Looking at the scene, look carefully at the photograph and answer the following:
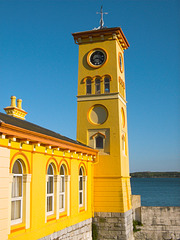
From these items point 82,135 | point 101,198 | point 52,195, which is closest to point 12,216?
point 52,195

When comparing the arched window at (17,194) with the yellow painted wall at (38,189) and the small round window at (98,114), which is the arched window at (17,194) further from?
the small round window at (98,114)

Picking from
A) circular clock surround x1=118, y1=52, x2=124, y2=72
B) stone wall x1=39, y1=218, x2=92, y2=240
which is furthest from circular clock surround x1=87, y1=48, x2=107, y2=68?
stone wall x1=39, y1=218, x2=92, y2=240

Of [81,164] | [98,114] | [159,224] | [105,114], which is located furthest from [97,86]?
[159,224]

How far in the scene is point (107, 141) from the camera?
2180cm

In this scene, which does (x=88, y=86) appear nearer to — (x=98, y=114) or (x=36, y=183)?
(x=98, y=114)

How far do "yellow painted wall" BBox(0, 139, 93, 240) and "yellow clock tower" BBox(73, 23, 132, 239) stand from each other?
365 cm

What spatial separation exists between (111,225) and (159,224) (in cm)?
523

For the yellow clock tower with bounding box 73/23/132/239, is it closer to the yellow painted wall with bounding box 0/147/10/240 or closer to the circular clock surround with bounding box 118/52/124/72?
the circular clock surround with bounding box 118/52/124/72

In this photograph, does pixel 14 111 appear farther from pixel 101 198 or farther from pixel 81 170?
pixel 101 198

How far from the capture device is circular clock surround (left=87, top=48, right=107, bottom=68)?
2336 centimetres

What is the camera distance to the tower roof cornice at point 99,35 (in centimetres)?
2300

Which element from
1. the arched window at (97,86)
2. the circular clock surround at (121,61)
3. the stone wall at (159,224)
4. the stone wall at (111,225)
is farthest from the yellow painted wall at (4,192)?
the circular clock surround at (121,61)

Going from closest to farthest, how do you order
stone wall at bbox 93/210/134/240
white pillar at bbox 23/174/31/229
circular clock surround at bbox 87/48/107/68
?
1. white pillar at bbox 23/174/31/229
2. stone wall at bbox 93/210/134/240
3. circular clock surround at bbox 87/48/107/68

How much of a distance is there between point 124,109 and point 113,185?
6.35m
